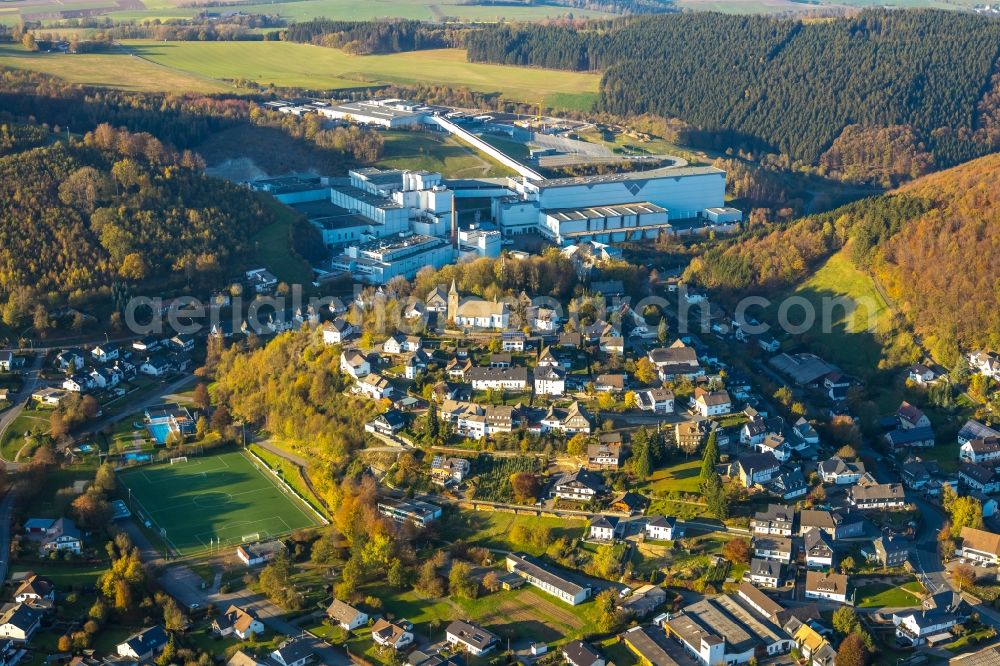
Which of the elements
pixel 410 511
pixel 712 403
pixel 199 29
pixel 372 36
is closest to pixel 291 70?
pixel 372 36

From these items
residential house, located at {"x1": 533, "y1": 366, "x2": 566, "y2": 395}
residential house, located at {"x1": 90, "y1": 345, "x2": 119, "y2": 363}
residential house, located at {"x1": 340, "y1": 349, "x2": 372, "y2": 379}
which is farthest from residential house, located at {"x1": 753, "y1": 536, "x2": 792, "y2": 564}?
residential house, located at {"x1": 90, "y1": 345, "x2": 119, "y2": 363}

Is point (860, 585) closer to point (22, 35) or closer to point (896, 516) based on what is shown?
point (896, 516)

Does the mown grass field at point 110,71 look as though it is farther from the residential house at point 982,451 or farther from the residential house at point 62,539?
the residential house at point 982,451

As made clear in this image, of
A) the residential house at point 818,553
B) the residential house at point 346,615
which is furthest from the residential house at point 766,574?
the residential house at point 346,615

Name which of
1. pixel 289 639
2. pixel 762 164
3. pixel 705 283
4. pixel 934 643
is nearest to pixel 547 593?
pixel 289 639

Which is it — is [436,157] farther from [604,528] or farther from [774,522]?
[774,522]

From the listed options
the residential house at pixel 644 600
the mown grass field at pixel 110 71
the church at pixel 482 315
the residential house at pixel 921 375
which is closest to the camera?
the residential house at pixel 644 600

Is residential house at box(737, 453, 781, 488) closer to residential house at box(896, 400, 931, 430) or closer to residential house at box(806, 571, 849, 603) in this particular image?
residential house at box(806, 571, 849, 603)
